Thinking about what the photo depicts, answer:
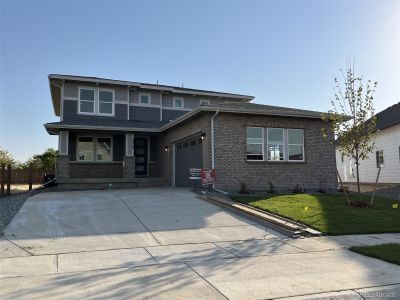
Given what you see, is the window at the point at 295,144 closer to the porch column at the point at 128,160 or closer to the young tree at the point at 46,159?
the porch column at the point at 128,160

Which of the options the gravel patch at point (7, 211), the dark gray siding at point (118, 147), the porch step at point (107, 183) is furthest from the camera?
the dark gray siding at point (118, 147)

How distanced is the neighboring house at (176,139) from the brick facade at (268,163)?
1.7 inches

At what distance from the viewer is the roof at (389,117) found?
23094 millimetres

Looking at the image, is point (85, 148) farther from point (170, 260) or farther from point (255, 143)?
point (170, 260)

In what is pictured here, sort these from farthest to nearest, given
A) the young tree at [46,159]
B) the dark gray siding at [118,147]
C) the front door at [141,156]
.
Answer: the young tree at [46,159]
the front door at [141,156]
the dark gray siding at [118,147]

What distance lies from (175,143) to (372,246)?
1378 centimetres

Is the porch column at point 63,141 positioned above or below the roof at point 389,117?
below

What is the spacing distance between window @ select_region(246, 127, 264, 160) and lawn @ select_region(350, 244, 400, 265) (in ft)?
29.5

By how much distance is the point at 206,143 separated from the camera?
15.9 m

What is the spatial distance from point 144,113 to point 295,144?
405 inches

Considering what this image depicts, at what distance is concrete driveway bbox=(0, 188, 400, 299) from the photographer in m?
5.07

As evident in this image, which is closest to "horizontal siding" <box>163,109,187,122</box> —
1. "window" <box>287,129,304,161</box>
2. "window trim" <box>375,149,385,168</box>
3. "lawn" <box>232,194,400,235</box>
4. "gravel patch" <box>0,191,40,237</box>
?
"window" <box>287,129,304,161</box>

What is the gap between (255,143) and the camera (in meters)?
16.7

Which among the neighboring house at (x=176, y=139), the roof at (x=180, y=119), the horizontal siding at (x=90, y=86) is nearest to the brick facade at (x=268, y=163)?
the neighboring house at (x=176, y=139)
